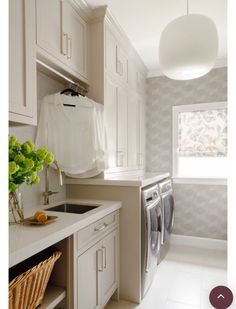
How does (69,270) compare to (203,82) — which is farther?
(203,82)

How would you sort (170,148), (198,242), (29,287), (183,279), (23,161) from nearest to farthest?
(29,287) → (23,161) → (183,279) → (198,242) → (170,148)

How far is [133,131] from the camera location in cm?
295

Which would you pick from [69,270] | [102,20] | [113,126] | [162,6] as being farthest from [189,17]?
[69,270]

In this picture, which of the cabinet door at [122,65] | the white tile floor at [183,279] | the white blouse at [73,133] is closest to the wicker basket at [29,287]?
the white blouse at [73,133]

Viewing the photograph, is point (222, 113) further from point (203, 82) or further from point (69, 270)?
point (69, 270)

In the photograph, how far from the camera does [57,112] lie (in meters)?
1.84

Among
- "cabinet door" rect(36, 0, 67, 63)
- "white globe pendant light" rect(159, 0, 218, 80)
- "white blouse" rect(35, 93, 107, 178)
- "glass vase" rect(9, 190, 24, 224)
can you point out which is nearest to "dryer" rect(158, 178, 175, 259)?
"white blouse" rect(35, 93, 107, 178)

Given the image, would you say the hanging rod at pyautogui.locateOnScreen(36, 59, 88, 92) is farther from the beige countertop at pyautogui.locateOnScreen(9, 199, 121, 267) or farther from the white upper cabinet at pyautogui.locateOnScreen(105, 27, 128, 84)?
the beige countertop at pyautogui.locateOnScreen(9, 199, 121, 267)

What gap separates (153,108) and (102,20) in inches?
67.9

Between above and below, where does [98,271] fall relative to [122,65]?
below

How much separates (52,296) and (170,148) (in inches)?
106

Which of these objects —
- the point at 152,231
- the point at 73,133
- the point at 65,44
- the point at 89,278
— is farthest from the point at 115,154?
the point at 89,278

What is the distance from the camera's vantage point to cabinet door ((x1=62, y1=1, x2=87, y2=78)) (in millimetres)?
1787

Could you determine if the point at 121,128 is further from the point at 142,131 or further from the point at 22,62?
the point at 22,62
